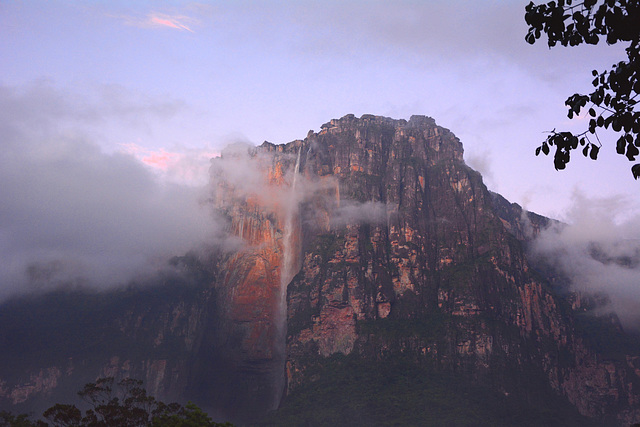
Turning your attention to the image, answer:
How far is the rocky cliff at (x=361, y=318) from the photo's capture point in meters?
144

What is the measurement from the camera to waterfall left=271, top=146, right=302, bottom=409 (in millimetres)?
173625

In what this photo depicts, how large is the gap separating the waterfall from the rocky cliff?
525 mm

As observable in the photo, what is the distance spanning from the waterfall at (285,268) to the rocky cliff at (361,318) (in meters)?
0.52

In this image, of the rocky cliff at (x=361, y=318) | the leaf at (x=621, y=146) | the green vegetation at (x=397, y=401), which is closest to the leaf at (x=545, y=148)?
the leaf at (x=621, y=146)

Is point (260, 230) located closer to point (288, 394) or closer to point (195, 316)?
point (195, 316)

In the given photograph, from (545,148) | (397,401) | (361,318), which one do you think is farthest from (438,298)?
(545,148)

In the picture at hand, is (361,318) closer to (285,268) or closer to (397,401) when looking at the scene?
(397,401)

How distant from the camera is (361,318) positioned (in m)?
159

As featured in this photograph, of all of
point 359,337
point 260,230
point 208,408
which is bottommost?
point 208,408

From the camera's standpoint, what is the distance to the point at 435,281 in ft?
549

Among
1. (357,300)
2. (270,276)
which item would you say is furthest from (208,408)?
(357,300)

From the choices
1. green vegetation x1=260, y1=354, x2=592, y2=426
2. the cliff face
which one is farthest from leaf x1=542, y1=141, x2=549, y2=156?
the cliff face

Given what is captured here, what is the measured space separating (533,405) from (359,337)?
147ft

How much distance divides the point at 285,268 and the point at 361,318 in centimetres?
3582
